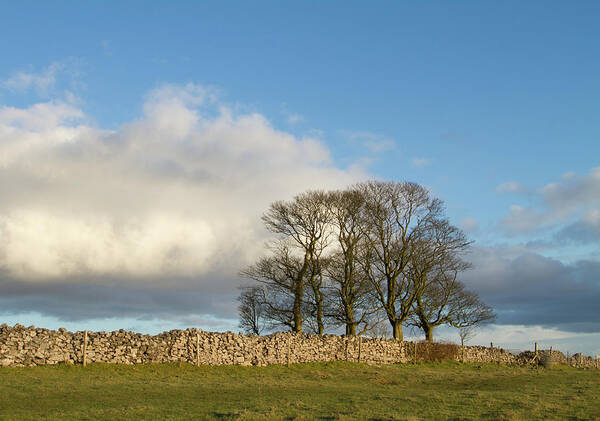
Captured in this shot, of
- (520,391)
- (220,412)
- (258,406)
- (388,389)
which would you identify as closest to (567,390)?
(520,391)

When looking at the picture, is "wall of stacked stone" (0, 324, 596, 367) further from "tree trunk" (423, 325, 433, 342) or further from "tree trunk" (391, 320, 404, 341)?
"tree trunk" (423, 325, 433, 342)

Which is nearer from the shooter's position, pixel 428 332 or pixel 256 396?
pixel 256 396

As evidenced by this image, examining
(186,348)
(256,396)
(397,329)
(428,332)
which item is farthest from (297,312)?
(256,396)

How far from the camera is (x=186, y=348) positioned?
1008 inches

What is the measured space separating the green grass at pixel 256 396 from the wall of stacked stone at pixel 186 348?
64 centimetres

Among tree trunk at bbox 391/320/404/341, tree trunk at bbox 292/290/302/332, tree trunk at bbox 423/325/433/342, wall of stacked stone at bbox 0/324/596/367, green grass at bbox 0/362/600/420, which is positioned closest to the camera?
green grass at bbox 0/362/600/420

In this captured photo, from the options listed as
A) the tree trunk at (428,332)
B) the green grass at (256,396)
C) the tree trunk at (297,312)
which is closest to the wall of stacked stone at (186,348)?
the green grass at (256,396)

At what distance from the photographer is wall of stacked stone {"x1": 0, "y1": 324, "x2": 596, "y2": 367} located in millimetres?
21359

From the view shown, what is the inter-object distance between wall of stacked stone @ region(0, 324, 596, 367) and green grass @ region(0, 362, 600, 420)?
2.09 ft

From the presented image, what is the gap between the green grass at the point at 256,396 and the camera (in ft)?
43.2

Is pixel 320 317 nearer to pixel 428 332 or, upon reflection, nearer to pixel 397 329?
pixel 397 329

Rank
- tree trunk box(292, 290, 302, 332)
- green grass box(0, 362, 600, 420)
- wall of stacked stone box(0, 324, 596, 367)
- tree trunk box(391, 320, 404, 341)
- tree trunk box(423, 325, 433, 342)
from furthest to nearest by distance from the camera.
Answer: tree trunk box(423, 325, 433, 342) → tree trunk box(391, 320, 404, 341) → tree trunk box(292, 290, 302, 332) → wall of stacked stone box(0, 324, 596, 367) → green grass box(0, 362, 600, 420)

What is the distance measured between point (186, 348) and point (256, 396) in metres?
9.91

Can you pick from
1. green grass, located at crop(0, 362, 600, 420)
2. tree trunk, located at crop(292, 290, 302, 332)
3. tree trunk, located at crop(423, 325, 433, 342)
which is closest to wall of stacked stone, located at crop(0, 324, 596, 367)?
green grass, located at crop(0, 362, 600, 420)
